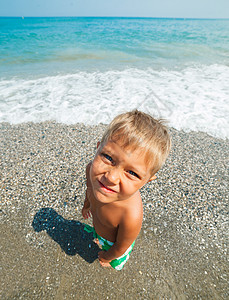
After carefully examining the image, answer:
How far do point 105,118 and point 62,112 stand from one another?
5.30ft

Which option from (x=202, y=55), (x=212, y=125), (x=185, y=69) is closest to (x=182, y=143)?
(x=212, y=125)

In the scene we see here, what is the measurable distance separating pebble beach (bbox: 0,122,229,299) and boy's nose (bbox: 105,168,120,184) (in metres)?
1.87

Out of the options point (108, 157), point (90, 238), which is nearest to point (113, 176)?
point (108, 157)

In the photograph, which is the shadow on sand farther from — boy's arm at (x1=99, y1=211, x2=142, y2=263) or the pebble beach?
boy's arm at (x1=99, y1=211, x2=142, y2=263)

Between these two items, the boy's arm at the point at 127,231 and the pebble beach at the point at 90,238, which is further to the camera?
the pebble beach at the point at 90,238

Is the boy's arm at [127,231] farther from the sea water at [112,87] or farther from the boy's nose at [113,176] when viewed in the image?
the sea water at [112,87]

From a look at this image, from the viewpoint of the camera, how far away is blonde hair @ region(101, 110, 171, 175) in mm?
1285

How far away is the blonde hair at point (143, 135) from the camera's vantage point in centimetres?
129

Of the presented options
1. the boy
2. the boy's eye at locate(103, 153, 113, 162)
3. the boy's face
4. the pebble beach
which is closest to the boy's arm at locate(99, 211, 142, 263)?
the boy

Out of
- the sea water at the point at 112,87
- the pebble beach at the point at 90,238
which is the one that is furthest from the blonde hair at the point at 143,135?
the sea water at the point at 112,87

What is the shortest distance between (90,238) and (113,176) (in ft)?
6.34

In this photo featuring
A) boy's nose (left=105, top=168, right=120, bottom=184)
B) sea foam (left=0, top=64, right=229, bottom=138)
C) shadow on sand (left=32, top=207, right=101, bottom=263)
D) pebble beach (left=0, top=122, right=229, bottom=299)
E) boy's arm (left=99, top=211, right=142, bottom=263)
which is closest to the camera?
boy's nose (left=105, top=168, right=120, bottom=184)

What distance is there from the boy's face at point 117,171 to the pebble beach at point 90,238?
5.63 feet

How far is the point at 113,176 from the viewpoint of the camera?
123cm
